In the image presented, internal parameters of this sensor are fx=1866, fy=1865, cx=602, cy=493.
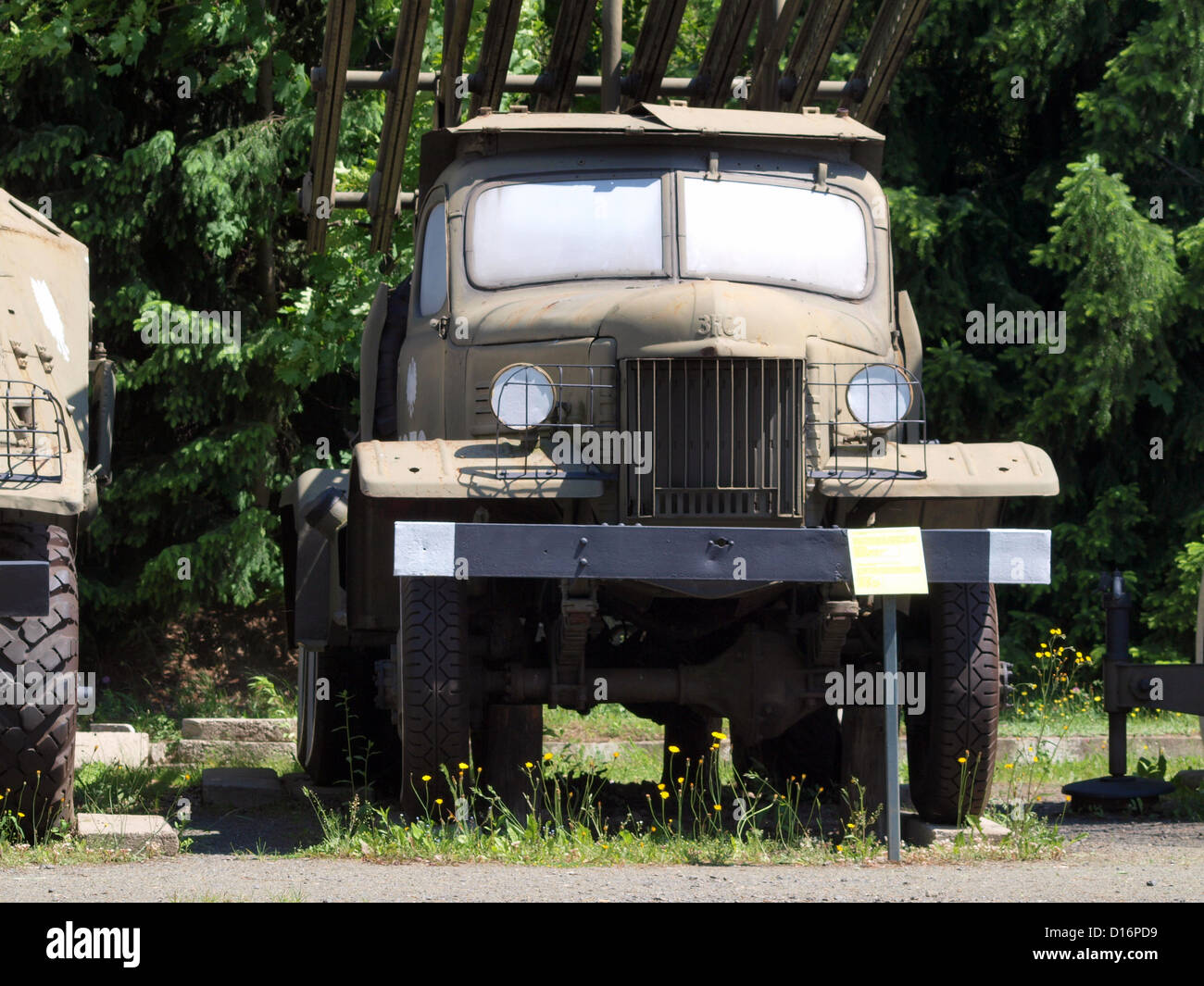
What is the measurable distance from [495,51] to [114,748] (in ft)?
16.6

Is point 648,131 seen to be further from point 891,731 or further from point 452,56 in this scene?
point 891,731

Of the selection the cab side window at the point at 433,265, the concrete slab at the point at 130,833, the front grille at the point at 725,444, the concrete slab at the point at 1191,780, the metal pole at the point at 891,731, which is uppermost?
the cab side window at the point at 433,265

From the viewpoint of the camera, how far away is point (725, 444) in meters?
7.01

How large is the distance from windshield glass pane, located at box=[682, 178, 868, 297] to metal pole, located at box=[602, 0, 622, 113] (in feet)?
6.15

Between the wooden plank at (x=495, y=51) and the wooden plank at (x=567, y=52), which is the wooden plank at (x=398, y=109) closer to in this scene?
the wooden plank at (x=495, y=51)

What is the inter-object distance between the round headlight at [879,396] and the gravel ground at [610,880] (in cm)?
172

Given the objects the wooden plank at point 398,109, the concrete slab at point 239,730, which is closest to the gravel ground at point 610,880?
the wooden plank at point 398,109

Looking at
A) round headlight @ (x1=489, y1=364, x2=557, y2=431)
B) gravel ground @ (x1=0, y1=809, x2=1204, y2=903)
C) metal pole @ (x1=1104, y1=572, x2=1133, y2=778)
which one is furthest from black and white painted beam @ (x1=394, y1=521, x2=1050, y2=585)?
metal pole @ (x1=1104, y1=572, x2=1133, y2=778)

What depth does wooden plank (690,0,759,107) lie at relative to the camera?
9.51 meters

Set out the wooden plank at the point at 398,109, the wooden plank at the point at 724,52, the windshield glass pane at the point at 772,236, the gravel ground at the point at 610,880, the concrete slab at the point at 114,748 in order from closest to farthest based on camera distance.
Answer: the gravel ground at the point at 610,880 → the windshield glass pane at the point at 772,236 → the wooden plank at the point at 398,109 → the wooden plank at the point at 724,52 → the concrete slab at the point at 114,748

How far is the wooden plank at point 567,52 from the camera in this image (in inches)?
377

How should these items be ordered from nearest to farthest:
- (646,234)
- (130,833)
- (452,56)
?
1. (130,833)
2. (646,234)
3. (452,56)

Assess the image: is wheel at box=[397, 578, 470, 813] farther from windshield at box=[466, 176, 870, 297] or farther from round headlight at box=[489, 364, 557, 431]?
windshield at box=[466, 176, 870, 297]

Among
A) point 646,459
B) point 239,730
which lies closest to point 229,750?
point 239,730
